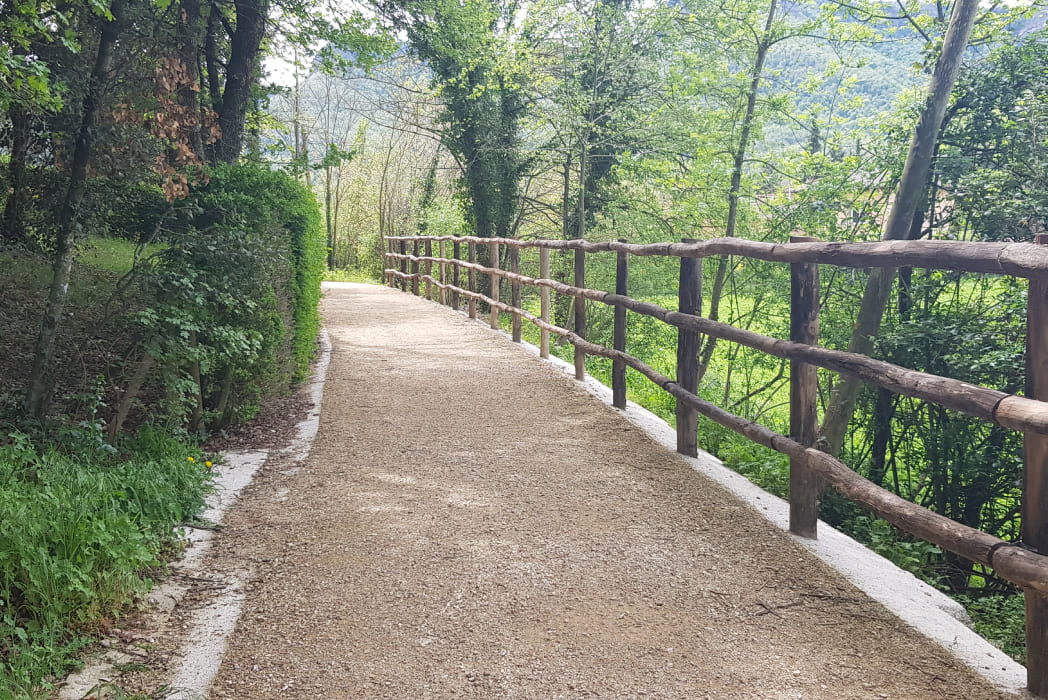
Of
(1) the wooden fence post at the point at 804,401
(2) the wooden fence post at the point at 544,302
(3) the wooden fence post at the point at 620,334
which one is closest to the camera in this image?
(1) the wooden fence post at the point at 804,401

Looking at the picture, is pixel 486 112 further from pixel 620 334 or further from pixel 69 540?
pixel 69 540

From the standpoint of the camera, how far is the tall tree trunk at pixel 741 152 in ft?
38.9

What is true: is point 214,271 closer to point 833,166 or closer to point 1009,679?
point 1009,679

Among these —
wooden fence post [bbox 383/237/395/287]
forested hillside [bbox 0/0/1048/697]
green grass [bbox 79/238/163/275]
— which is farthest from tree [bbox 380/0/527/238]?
green grass [bbox 79/238/163/275]

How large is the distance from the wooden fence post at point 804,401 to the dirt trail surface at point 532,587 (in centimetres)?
18

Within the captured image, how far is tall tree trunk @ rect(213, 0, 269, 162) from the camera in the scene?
31.1ft

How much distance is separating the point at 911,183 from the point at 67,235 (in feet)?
22.6

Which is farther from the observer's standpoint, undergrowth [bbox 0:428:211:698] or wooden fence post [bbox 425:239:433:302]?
wooden fence post [bbox 425:239:433:302]

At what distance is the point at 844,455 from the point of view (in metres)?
7.83

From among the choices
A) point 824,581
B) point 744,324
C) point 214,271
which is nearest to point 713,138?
point 744,324

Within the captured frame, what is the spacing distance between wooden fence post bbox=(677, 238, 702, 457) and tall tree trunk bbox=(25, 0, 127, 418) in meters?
3.82

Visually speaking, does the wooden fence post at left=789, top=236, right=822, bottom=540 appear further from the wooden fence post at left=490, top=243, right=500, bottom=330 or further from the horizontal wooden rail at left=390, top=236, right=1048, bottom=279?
the wooden fence post at left=490, top=243, right=500, bottom=330

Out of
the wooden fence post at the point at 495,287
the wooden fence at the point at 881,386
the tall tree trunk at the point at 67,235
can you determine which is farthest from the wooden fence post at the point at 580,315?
the tall tree trunk at the point at 67,235

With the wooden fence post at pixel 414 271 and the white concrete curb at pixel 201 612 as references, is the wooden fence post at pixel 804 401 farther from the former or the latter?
the wooden fence post at pixel 414 271
